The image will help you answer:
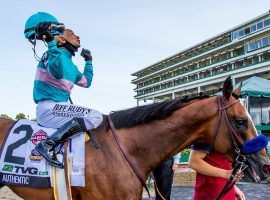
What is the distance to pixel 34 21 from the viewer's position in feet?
11.1

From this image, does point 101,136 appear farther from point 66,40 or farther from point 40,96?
point 66,40

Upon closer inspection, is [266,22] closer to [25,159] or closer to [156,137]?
[156,137]

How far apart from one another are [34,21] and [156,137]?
1.57 meters

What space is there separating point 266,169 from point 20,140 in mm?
2162

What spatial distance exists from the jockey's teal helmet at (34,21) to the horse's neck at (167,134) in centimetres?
125

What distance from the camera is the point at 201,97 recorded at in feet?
11.0

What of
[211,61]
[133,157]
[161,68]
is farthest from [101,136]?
[161,68]

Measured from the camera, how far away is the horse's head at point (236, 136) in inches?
119

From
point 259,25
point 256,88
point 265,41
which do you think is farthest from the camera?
point 259,25

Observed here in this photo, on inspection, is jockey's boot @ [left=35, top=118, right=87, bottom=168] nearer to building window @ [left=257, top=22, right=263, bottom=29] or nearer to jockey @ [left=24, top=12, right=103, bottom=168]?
jockey @ [left=24, top=12, right=103, bottom=168]

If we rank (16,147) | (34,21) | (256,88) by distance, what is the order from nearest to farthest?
(16,147), (34,21), (256,88)

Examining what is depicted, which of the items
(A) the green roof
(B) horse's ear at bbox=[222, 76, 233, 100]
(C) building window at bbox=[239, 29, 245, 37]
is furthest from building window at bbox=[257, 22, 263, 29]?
(B) horse's ear at bbox=[222, 76, 233, 100]

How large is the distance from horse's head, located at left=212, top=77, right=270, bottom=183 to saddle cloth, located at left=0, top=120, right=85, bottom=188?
1.18m

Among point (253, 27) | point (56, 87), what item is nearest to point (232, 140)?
point (56, 87)
